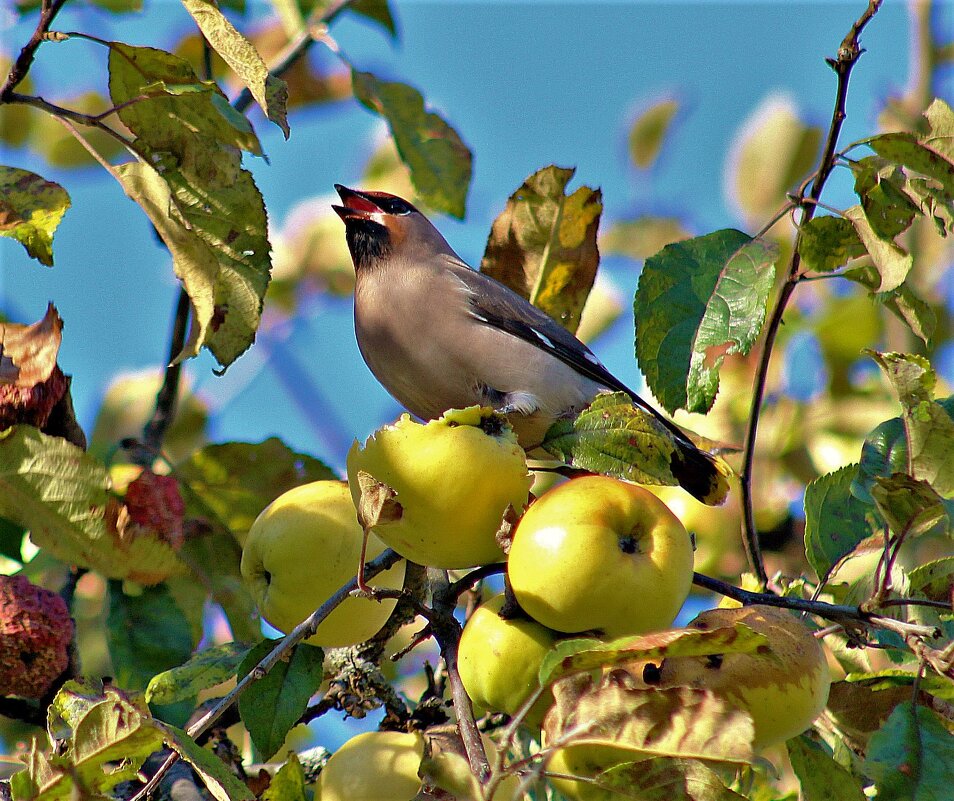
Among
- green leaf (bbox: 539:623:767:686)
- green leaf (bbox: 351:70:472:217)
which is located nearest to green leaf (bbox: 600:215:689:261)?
green leaf (bbox: 351:70:472:217)

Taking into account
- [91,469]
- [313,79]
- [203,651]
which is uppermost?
[313,79]

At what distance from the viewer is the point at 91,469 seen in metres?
2.62

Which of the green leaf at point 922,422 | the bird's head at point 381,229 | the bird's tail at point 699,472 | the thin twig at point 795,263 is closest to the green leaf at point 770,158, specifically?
the bird's head at point 381,229

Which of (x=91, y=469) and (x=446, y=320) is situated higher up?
(x=446, y=320)

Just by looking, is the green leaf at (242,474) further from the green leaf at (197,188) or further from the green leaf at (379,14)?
the green leaf at (379,14)

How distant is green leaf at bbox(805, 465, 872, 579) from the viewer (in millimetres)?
2730

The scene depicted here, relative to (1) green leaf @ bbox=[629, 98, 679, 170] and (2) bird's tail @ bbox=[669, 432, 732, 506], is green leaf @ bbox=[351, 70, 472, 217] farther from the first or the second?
(1) green leaf @ bbox=[629, 98, 679, 170]

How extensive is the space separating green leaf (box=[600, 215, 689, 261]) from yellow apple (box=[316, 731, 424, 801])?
11.8 ft

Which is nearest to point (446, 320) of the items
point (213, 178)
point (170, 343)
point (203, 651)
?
point (170, 343)

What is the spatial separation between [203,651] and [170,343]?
1062mm

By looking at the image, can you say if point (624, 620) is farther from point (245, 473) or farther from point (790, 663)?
point (245, 473)

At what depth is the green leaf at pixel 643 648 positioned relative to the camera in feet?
6.00

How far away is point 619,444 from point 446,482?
0.39 m

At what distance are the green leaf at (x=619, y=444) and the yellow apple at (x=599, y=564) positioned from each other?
14 centimetres
